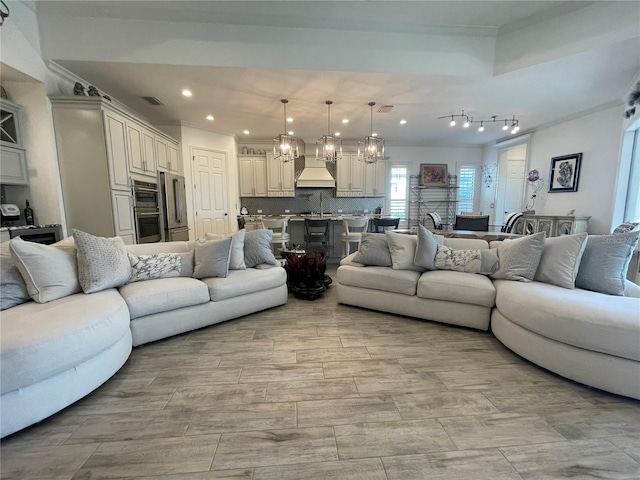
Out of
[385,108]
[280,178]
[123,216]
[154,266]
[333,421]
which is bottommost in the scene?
[333,421]

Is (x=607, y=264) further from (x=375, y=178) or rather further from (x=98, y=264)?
(x=375, y=178)

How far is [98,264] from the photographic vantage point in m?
2.20

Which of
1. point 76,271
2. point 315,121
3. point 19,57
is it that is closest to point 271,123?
point 315,121

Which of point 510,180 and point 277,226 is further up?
point 510,180

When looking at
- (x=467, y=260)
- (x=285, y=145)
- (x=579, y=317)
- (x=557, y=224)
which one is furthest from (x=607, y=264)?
(x=285, y=145)

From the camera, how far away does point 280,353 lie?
2164 mm

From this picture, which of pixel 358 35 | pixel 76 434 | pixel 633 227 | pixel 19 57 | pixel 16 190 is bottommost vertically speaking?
pixel 76 434

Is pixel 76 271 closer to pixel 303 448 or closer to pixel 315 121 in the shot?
pixel 303 448

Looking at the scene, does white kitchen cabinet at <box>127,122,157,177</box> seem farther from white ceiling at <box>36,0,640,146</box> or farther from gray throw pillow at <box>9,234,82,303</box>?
gray throw pillow at <box>9,234,82,303</box>

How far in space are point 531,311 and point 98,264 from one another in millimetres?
3500

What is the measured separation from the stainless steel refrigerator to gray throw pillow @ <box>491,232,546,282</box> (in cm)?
501

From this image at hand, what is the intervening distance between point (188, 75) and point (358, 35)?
7.28 ft

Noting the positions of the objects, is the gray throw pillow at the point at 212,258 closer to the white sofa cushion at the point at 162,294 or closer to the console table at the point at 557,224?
the white sofa cushion at the point at 162,294

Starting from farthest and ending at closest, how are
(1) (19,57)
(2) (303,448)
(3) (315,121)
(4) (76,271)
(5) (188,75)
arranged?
(3) (315,121), (5) (188,75), (1) (19,57), (4) (76,271), (2) (303,448)
